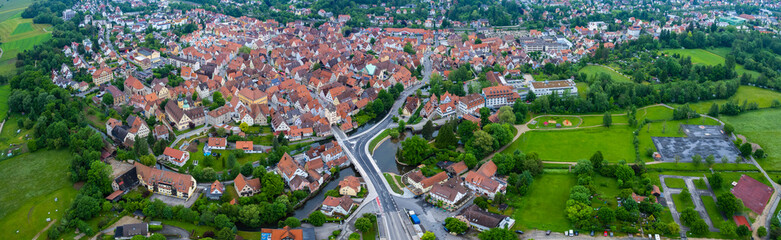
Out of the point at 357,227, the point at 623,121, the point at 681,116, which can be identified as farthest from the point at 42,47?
the point at 681,116

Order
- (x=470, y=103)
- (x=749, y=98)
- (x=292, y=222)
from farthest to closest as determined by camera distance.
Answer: (x=749, y=98) < (x=470, y=103) < (x=292, y=222)

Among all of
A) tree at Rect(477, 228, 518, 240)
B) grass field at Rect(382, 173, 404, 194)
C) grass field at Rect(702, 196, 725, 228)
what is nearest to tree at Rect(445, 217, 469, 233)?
tree at Rect(477, 228, 518, 240)

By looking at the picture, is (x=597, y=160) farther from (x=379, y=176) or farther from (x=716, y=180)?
(x=379, y=176)

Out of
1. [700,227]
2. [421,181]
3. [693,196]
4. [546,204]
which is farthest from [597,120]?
[421,181]

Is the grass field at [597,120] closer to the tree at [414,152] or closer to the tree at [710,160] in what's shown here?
the tree at [710,160]

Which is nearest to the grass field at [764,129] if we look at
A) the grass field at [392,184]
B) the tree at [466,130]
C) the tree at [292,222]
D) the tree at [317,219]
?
the tree at [466,130]

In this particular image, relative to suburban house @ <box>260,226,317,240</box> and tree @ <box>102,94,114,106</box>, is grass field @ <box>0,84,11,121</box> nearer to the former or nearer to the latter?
tree @ <box>102,94,114,106</box>
